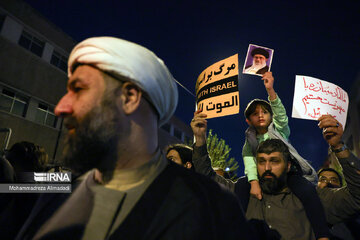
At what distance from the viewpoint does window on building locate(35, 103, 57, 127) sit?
572 inches

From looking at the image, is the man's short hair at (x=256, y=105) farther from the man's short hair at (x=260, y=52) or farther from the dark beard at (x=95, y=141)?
the dark beard at (x=95, y=141)

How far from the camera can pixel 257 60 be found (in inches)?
145

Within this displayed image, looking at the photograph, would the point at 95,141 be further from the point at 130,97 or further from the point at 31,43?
the point at 31,43

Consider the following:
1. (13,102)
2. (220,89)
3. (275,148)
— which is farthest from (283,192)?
(13,102)

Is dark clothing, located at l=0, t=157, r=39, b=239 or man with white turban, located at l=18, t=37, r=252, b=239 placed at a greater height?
man with white turban, located at l=18, t=37, r=252, b=239

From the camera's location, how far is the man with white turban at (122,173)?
38.4 inches

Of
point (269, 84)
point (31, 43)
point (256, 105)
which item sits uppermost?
point (31, 43)

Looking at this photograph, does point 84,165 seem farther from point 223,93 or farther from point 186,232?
point 223,93

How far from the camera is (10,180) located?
163 cm

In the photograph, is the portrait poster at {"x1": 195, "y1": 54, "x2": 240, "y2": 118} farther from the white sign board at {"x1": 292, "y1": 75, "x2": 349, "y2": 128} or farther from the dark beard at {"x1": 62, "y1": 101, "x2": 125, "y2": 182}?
the dark beard at {"x1": 62, "y1": 101, "x2": 125, "y2": 182}

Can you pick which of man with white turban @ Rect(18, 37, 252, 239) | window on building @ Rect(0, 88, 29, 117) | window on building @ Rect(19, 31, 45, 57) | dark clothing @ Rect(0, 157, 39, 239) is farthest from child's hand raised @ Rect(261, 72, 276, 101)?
window on building @ Rect(19, 31, 45, 57)

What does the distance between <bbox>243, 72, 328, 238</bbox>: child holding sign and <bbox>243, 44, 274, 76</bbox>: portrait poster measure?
12.1 inches

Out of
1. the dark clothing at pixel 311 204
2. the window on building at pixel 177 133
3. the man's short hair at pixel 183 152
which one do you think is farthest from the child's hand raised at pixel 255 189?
the window on building at pixel 177 133

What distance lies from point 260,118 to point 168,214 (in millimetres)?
2742
